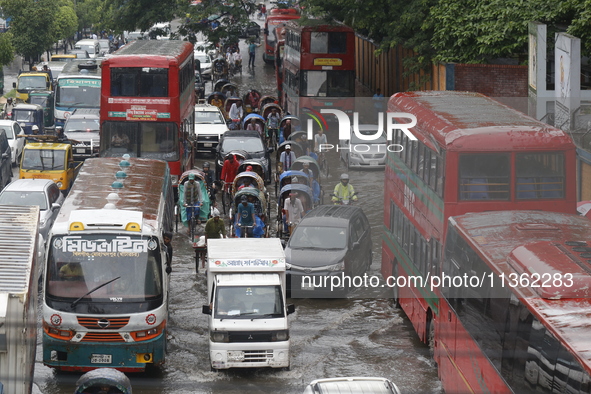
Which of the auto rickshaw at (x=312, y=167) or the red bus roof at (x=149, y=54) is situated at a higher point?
the red bus roof at (x=149, y=54)

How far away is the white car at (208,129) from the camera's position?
1401 inches

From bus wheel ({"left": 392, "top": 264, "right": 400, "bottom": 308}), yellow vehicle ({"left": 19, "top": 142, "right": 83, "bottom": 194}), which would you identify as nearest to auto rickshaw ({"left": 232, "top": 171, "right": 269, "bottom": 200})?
yellow vehicle ({"left": 19, "top": 142, "right": 83, "bottom": 194})

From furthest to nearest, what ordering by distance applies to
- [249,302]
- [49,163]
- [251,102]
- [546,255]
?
[251,102]
[49,163]
[249,302]
[546,255]

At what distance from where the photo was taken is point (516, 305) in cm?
1007

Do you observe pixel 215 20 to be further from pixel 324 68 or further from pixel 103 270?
pixel 103 270

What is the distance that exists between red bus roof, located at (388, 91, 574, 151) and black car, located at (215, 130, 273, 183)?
41.0 feet

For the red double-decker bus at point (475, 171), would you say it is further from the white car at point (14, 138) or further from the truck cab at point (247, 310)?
the white car at point (14, 138)

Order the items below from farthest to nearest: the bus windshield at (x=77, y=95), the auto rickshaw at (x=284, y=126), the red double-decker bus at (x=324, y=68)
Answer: the red double-decker bus at (x=324, y=68), the bus windshield at (x=77, y=95), the auto rickshaw at (x=284, y=126)

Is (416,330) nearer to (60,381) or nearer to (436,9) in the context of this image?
(60,381)

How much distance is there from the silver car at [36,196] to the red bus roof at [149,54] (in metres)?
4.51

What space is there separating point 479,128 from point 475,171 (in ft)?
2.14

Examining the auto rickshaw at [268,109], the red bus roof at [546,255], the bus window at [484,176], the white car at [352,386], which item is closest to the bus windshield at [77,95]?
the auto rickshaw at [268,109]

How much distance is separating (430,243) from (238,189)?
9901 millimetres

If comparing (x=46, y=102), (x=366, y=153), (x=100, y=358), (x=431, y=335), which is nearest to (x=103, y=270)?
(x=100, y=358)
